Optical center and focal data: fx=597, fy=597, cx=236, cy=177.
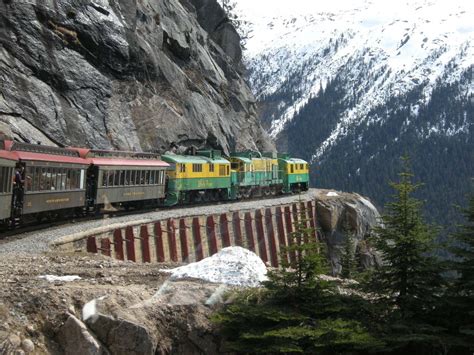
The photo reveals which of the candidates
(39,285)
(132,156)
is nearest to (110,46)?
(132,156)

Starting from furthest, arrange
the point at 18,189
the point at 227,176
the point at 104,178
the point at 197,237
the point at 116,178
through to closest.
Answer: the point at 227,176
the point at 197,237
the point at 116,178
the point at 104,178
the point at 18,189

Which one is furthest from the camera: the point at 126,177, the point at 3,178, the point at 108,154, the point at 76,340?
the point at 126,177

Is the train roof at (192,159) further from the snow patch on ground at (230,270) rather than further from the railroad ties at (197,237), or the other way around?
the snow patch on ground at (230,270)

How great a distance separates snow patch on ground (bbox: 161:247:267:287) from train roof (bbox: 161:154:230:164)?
932 inches

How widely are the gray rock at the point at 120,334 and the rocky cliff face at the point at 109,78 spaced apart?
25.0 metres

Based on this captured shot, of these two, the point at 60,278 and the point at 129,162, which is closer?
the point at 60,278

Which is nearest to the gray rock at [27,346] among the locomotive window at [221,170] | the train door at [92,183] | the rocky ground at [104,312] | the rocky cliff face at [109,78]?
the rocky ground at [104,312]

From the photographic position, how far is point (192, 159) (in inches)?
1619

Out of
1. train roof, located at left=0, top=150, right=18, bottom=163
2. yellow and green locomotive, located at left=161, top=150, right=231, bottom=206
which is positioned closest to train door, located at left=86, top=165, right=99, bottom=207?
train roof, located at left=0, top=150, right=18, bottom=163

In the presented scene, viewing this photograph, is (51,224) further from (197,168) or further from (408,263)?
(408,263)

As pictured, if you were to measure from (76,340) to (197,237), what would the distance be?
2054 centimetres

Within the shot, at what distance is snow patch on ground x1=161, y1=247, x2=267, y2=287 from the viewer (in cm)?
1443

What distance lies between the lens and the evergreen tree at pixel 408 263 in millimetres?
13383

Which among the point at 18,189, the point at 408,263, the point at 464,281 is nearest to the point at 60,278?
the point at 408,263
